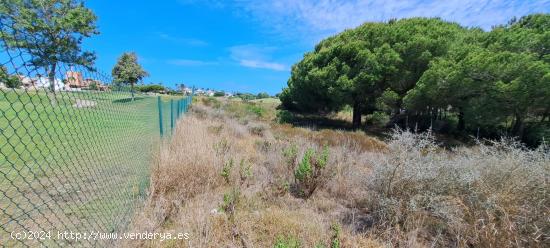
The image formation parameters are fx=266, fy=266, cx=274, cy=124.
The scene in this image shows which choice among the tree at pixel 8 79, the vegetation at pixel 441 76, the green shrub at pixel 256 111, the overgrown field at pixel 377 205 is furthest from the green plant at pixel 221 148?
Answer: the green shrub at pixel 256 111

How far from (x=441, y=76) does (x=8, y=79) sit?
43.8 ft

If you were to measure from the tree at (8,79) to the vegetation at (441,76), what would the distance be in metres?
13.2

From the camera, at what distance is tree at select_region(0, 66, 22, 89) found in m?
1.46

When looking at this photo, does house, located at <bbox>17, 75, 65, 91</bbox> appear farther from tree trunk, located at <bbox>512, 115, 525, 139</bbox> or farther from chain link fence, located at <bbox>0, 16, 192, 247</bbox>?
tree trunk, located at <bbox>512, 115, 525, 139</bbox>

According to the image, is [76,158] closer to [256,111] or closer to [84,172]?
[84,172]

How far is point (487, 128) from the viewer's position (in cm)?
1334

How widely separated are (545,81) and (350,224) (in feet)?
34.7

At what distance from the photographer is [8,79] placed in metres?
1.52

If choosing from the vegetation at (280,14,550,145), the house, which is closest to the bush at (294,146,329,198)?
the house

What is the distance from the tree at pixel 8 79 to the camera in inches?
57.4

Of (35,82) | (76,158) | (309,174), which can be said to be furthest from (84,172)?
(309,174)

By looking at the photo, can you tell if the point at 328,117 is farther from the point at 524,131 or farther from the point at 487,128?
the point at 524,131

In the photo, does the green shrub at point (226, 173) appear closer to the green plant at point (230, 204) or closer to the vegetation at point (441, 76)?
the green plant at point (230, 204)

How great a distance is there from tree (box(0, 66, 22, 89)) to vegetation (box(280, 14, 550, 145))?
518 inches
